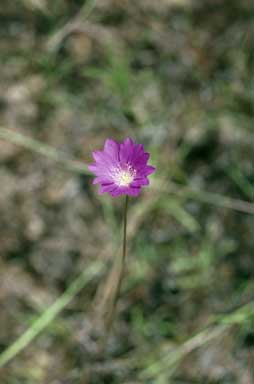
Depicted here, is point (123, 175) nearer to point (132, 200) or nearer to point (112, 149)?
Result: point (112, 149)

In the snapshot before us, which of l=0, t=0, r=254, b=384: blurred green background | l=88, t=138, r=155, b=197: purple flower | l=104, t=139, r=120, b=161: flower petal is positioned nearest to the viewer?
l=88, t=138, r=155, b=197: purple flower

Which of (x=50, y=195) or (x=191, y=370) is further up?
(x=50, y=195)

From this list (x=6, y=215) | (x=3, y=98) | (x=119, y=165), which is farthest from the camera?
(x=3, y=98)

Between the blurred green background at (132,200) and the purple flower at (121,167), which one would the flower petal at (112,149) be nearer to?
the purple flower at (121,167)

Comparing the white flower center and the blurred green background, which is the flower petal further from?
the blurred green background

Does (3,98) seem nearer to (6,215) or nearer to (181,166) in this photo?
(6,215)

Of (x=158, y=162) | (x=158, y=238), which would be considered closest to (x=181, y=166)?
(x=158, y=162)

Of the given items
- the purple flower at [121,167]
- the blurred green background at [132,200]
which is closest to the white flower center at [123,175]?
the purple flower at [121,167]

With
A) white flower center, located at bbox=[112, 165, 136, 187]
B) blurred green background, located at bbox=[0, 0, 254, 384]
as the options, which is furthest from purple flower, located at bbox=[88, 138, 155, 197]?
blurred green background, located at bbox=[0, 0, 254, 384]
